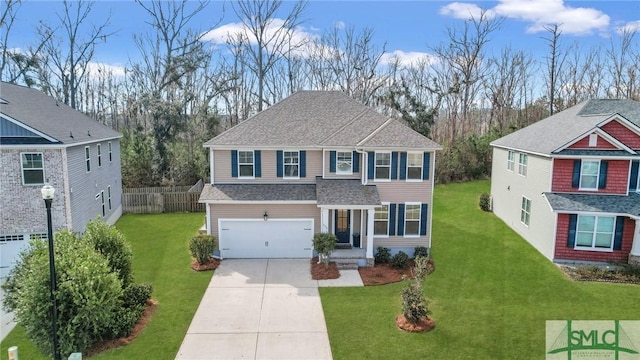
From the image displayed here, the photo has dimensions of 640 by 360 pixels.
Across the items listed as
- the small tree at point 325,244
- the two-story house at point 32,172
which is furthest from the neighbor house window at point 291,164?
the two-story house at point 32,172

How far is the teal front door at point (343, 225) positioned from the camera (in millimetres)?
17266

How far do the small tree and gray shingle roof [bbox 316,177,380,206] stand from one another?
1357 mm

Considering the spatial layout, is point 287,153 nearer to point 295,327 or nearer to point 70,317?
point 295,327

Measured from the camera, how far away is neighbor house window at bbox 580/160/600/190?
54.1 feet

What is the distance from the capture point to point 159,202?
24.8 m

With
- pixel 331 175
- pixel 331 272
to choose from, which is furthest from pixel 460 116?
pixel 331 272

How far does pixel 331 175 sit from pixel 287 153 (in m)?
2.27

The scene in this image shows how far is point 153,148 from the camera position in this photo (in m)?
27.7

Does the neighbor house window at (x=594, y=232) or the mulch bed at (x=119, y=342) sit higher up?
the neighbor house window at (x=594, y=232)

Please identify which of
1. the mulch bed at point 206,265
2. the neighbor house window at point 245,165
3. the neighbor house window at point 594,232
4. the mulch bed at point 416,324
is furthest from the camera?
the neighbor house window at point 245,165

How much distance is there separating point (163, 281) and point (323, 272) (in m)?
6.15

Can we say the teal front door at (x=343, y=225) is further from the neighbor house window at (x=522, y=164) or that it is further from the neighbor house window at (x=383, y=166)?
the neighbor house window at (x=522, y=164)

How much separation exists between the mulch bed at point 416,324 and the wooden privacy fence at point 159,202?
17.4 metres

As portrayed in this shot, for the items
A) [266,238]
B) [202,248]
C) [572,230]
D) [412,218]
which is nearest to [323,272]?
[266,238]
